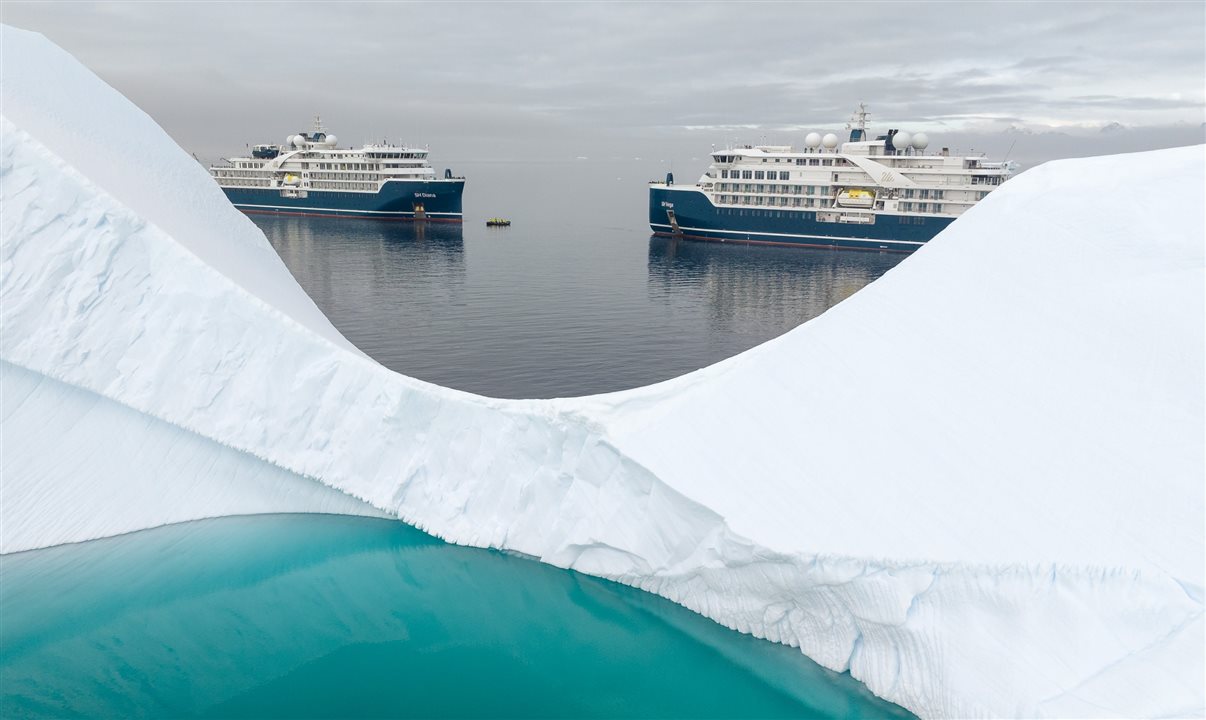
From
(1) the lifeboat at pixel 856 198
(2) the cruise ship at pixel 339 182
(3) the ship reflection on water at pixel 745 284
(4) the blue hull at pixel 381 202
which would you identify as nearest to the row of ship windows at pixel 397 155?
(2) the cruise ship at pixel 339 182

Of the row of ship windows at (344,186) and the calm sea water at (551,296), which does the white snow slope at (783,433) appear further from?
the row of ship windows at (344,186)

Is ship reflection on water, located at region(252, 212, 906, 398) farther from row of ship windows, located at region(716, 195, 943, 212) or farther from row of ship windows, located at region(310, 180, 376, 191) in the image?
row of ship windows, located at region(310, 180, 376, 191)

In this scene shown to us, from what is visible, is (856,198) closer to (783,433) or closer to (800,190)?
(800,190)

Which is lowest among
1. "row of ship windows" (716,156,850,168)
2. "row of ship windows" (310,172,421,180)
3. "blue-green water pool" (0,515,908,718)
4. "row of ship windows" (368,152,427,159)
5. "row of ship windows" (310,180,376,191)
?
"blue-green water pool" (0,515,908,718)

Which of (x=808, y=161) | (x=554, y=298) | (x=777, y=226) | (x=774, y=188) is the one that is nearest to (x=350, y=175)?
(x=774, y=188)

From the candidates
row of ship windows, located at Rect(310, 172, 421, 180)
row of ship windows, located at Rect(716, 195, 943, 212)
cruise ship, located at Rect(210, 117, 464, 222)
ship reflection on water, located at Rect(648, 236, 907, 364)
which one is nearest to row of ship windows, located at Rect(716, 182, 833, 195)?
row of ship windows, located at Rect(716, 195, 943, 212)

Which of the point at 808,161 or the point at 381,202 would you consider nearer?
the point at 808,161
